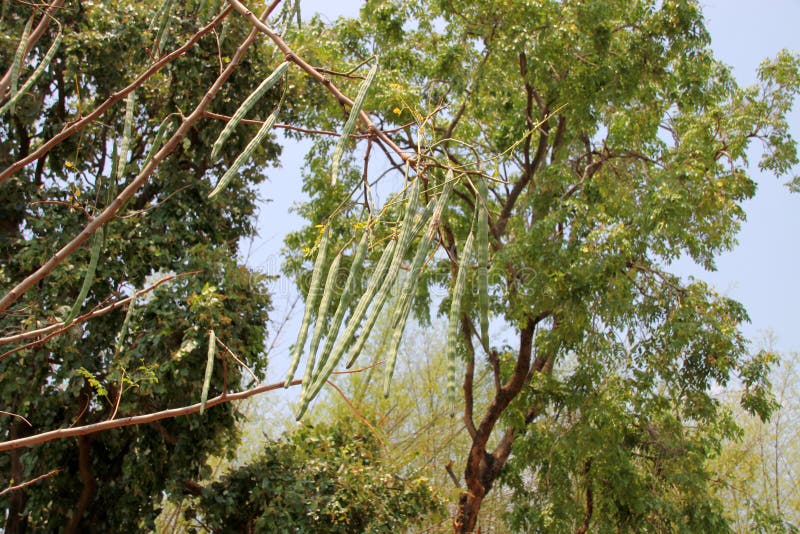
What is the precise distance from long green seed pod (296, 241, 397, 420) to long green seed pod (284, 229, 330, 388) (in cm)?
3

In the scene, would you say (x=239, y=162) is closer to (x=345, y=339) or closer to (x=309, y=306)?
(x=309, y=306)

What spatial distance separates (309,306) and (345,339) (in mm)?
127

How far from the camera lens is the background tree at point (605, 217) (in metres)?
4.78

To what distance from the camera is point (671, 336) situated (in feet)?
16.2

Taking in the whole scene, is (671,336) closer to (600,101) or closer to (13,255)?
(600,101)

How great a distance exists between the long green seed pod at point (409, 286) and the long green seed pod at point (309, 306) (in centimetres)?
10

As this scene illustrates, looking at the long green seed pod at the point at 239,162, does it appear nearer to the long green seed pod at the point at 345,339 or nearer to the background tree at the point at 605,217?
the long green seed pod at the point at 345,339

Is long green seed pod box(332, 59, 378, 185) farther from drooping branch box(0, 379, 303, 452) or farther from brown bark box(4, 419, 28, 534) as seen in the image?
brown bark box(4, 419, 28, 534)

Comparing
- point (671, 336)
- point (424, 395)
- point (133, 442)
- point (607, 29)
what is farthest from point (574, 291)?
point (424, 395)

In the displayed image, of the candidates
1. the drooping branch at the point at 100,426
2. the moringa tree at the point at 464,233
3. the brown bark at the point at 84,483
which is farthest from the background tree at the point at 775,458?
the drooping branch at the point at 100,426

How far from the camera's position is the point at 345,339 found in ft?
2.77

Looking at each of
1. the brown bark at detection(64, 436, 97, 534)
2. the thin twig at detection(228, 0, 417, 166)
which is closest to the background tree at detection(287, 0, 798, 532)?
the brown bark at detection(64, 436, 97, 534)

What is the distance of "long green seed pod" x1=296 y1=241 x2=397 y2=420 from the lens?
2.69 ft

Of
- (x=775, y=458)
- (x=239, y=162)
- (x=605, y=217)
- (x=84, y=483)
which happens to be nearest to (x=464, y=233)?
(x=605, y=217)
